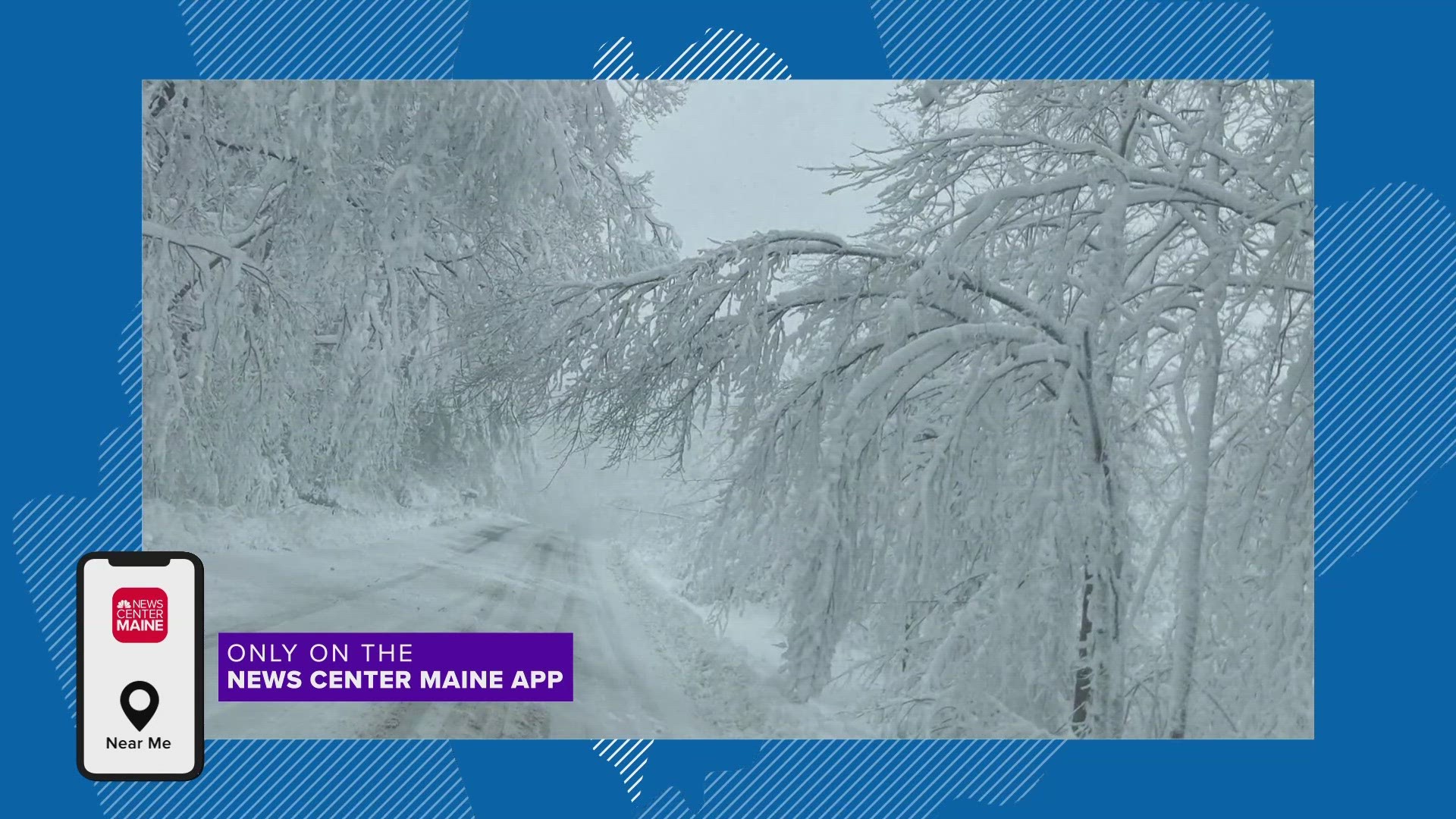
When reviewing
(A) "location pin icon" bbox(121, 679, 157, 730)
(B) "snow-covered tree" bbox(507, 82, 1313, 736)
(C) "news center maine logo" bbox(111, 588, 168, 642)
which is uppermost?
(B) "snow-covered tree" bbox(507, 82, 1313, 736)

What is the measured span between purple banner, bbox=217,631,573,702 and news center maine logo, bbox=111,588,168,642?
56 centimetres

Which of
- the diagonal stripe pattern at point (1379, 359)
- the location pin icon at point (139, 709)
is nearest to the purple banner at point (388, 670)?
the location pin icon at point (139, 709)

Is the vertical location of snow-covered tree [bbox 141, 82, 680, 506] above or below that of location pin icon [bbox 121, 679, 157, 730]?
above

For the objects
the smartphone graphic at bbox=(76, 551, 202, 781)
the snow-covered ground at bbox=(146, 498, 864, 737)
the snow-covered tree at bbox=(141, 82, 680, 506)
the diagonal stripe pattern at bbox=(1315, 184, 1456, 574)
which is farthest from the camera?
the snow-covered tree at bbox=(141, 82, 680, 506)

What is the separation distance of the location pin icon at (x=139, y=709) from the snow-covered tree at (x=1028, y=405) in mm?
1873

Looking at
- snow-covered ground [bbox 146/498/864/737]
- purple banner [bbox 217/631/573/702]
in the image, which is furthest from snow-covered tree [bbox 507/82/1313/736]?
purple banner [bbox 217/631/573/702]

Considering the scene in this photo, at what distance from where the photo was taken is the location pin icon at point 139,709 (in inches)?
119

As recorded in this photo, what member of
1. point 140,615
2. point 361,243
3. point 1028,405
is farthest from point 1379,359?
point 140,615

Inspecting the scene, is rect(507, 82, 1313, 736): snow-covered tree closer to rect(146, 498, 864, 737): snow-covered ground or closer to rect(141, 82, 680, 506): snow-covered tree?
rect(146, 498, 864, 737): snow-covered ground

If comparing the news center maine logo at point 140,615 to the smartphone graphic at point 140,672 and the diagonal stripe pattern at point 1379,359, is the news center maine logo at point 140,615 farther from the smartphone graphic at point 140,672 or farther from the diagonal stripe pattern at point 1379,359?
the diagonal stripe pattern at point 1379,359

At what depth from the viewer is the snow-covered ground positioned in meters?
3.56

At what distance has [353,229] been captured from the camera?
4441 mm

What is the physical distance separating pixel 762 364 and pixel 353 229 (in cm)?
215

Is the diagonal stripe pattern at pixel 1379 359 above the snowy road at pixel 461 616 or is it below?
above
